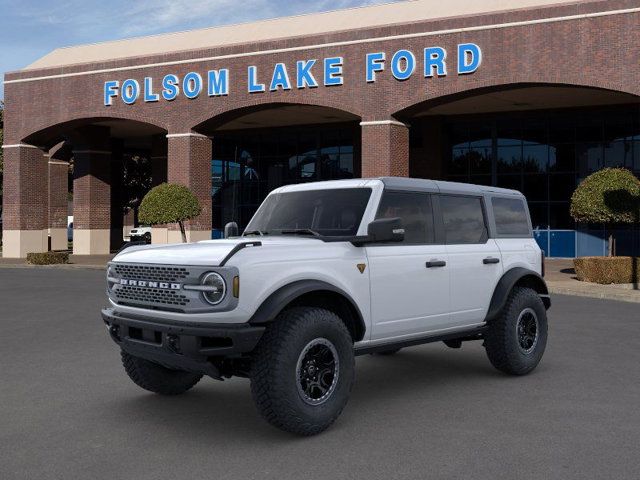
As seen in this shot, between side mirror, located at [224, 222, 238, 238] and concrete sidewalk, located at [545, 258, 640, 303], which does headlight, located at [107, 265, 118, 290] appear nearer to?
side mirror, located at [224, 222, 238, 238]

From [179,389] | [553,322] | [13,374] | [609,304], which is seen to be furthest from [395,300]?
[609,304]

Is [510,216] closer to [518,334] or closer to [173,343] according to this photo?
[518,334]

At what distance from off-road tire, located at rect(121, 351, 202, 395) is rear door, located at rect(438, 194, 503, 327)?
2.74m

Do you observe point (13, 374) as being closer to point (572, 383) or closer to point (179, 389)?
point (179, 389)

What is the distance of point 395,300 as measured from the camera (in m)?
6.65

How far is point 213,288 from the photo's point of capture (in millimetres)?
5539

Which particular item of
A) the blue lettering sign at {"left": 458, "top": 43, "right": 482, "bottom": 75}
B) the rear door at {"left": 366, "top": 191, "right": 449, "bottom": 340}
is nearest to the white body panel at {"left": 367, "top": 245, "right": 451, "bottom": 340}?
the rear door at {"left": 366, "top": 191, "right": 449, "bottom": 340}

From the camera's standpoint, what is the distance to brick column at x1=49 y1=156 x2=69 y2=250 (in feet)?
136

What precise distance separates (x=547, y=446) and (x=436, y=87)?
22.5 metres

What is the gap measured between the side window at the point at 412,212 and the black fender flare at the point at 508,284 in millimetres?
1124

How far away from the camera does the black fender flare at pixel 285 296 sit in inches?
219

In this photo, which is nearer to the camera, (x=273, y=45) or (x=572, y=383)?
(x=572, y=383)

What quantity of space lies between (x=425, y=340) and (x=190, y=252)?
2.51 meters

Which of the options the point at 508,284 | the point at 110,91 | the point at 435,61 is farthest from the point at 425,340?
the point at 110,91
